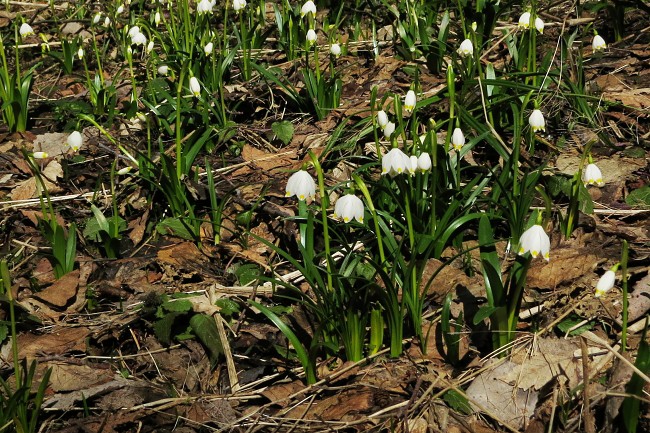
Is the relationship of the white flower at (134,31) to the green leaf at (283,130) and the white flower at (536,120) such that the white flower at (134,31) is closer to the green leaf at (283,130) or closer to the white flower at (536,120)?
the green leaf at (283,130)

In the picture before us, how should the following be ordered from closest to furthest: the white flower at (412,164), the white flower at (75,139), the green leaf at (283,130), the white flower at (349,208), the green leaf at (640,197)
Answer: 1. the white flower at (349,208)
2. the white flower at (412,164)
3. the green leaf at (640,197)
4. the white flower at (75,139)
5. the green leaf at (283,130)

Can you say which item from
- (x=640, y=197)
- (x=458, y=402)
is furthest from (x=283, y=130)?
(x=458, y=402)

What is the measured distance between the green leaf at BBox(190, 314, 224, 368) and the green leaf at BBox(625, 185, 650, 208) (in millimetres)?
1833

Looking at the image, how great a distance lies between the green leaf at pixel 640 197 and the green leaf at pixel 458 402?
141cm

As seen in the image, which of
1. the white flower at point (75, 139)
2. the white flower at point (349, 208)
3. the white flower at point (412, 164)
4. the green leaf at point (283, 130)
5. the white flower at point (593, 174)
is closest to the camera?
the white flower at point (349, 208)

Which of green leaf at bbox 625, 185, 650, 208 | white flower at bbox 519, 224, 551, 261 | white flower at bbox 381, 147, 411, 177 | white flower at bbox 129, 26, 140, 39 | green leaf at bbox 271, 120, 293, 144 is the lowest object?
green leaf at bbox 625, 185, 650, 208

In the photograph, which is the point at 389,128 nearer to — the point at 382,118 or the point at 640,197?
the point at 382,118

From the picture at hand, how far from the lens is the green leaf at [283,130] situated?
4.10 m

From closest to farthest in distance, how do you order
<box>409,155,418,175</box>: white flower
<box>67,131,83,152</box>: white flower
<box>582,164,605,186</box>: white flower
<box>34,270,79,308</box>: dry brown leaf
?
<box>409,155,418,175</box>: white flower, <box>582,164,605,186</box>: white flower, <box>34,270,79,308</box>: dry brown leaf, <box>67,131,83,152</box>: white flower

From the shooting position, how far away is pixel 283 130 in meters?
4.13

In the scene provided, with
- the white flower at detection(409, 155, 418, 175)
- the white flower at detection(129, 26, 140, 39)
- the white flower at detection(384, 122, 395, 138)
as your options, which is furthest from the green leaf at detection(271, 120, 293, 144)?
the white flower at detection(409, 155, 418, 175)

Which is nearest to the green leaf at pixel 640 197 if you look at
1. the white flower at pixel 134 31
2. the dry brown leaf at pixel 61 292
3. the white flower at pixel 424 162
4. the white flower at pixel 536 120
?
the white flower at pixel 536 120

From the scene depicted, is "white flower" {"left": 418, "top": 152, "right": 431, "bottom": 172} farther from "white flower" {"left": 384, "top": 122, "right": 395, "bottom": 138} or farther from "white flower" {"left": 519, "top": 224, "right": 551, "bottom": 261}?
"white flower" {"left": 519, "top": 224, "right": 551, "bottom": 261}

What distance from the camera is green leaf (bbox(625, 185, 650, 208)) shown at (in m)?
3.20
